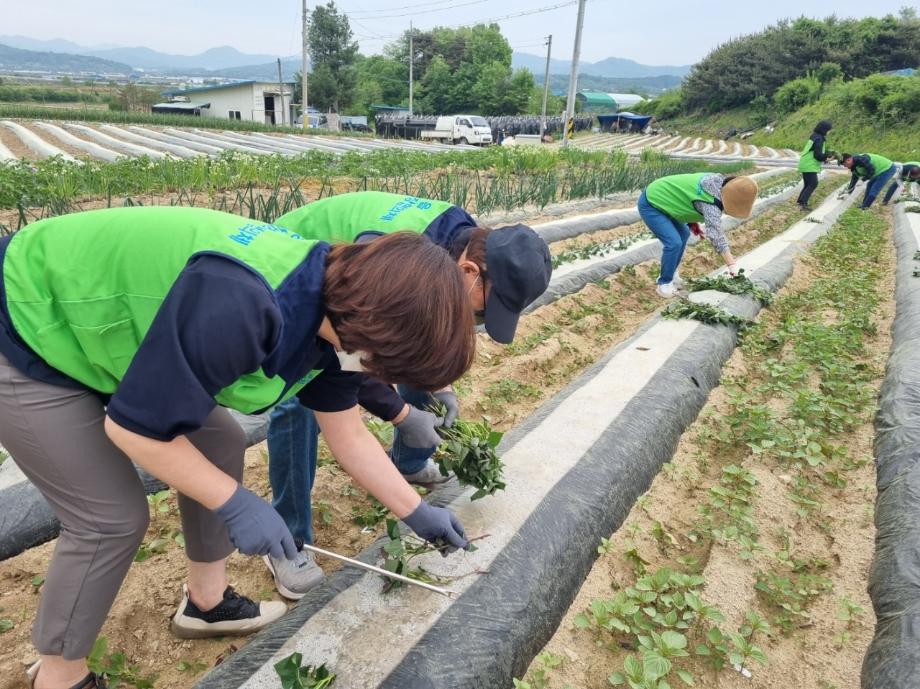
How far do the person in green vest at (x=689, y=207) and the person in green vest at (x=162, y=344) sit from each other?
152 inches

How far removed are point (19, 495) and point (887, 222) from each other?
11694 mm

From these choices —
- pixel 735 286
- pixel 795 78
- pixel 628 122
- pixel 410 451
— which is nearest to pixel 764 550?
pixel 410 451

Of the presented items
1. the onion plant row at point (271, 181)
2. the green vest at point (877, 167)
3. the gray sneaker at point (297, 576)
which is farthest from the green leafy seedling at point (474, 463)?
the green vest at point (877, 167)

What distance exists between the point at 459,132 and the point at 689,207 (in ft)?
75.6

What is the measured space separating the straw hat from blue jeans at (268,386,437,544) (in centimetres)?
359

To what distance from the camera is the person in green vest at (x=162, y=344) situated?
100 centimetres

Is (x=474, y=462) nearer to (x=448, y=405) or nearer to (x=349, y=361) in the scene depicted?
(x=448, y=405)

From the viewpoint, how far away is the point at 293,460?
1.89 metres

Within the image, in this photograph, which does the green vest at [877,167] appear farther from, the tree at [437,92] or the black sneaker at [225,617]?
the tree at [437,92]

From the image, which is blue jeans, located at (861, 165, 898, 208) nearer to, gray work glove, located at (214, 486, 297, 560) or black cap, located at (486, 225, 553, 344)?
black cap, located at (486, 225, 553, 344)

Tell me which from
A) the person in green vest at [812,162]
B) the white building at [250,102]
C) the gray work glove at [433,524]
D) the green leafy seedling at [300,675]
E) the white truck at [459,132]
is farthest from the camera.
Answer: the white building at [250,102]

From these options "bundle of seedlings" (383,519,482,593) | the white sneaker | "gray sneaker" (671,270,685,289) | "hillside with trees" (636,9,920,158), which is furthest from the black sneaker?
"hillside with trees" (636,9,920,158)

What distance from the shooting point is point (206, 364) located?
1.00 meters

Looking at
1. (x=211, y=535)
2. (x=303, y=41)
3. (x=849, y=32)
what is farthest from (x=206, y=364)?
(x=849, y=32)
